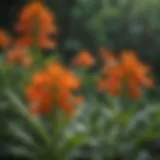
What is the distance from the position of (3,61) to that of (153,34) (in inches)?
26.0

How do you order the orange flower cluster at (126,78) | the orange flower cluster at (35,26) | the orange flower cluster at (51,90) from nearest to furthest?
the orange flower cluster at (51,90) < the orange flower cluster at (126,78) < the orange flower cluster at (35,26)

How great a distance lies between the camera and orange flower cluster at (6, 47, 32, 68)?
1646 millimetres

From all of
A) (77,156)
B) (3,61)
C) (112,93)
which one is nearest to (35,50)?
(3,61)

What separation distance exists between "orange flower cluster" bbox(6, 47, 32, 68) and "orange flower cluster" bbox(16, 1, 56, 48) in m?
0.06

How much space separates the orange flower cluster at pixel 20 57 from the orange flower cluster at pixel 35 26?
0.21 ft

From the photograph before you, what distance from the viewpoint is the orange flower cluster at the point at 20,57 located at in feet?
5.40

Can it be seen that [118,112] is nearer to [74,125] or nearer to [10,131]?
[74,125]

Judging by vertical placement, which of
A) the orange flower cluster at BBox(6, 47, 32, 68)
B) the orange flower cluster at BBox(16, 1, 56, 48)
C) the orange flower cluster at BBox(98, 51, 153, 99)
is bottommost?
the orange flower cluster at BBox(98, 51, 153, 99)

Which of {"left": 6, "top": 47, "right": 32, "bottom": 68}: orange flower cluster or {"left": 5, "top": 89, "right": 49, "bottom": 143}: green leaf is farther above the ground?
{"left": 6, "top": 47, "right": 32, "bottom": 68}: orange flower cluster

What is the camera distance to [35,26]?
5.57ft

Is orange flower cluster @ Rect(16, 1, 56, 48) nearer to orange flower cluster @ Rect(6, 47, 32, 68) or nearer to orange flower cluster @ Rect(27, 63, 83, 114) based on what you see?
orange flower cluster @ Rect(6, 47, 32, 68)

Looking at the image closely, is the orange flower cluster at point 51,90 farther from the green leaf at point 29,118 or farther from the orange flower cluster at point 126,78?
the orange flower cluster at point 126,78

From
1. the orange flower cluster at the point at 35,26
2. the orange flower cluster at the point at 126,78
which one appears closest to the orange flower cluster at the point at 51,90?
the orange flower cluster at the point at 126,78

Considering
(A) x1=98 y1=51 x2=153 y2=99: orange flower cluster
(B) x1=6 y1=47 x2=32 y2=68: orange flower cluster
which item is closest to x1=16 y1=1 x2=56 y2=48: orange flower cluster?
(B) x1=6 y1=47 x2=32 y2=68: orange flower cluster
